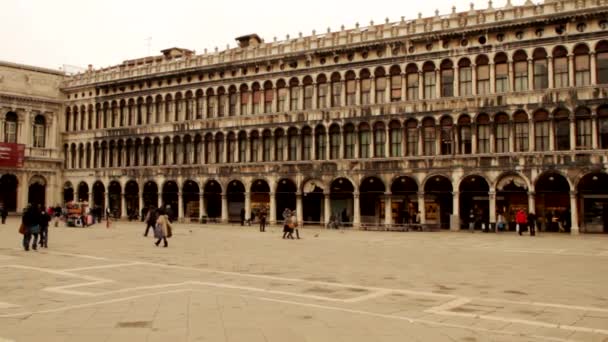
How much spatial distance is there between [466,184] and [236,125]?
20.4 m

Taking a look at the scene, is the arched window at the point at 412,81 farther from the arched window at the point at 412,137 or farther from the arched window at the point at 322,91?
the arched window at the point at 322,91

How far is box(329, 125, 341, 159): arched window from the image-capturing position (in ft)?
154

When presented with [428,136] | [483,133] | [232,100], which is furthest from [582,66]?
[232,100]

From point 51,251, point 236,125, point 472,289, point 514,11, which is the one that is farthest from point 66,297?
point 236,125

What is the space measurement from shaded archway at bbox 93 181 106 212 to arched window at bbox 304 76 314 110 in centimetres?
2491

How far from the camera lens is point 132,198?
58906 millimetres

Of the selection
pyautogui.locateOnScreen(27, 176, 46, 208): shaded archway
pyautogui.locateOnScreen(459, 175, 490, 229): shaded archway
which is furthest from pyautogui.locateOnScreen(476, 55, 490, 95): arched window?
pyautogui.locateOnScreen(27, 176, 46, 208): shaded archway

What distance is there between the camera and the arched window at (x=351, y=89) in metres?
46.4

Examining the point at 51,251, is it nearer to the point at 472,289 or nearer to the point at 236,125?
the point at 472,289

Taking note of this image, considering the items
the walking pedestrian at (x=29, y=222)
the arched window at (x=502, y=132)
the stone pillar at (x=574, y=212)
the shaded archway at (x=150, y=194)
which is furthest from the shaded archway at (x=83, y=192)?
the stone pillar at (x=574, y=212)

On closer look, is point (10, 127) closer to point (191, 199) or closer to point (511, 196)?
point (191, 199)

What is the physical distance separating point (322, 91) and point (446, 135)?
10.9 meters

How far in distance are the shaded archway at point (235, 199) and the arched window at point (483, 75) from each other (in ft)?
69.7

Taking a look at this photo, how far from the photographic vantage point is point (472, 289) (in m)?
13.1
